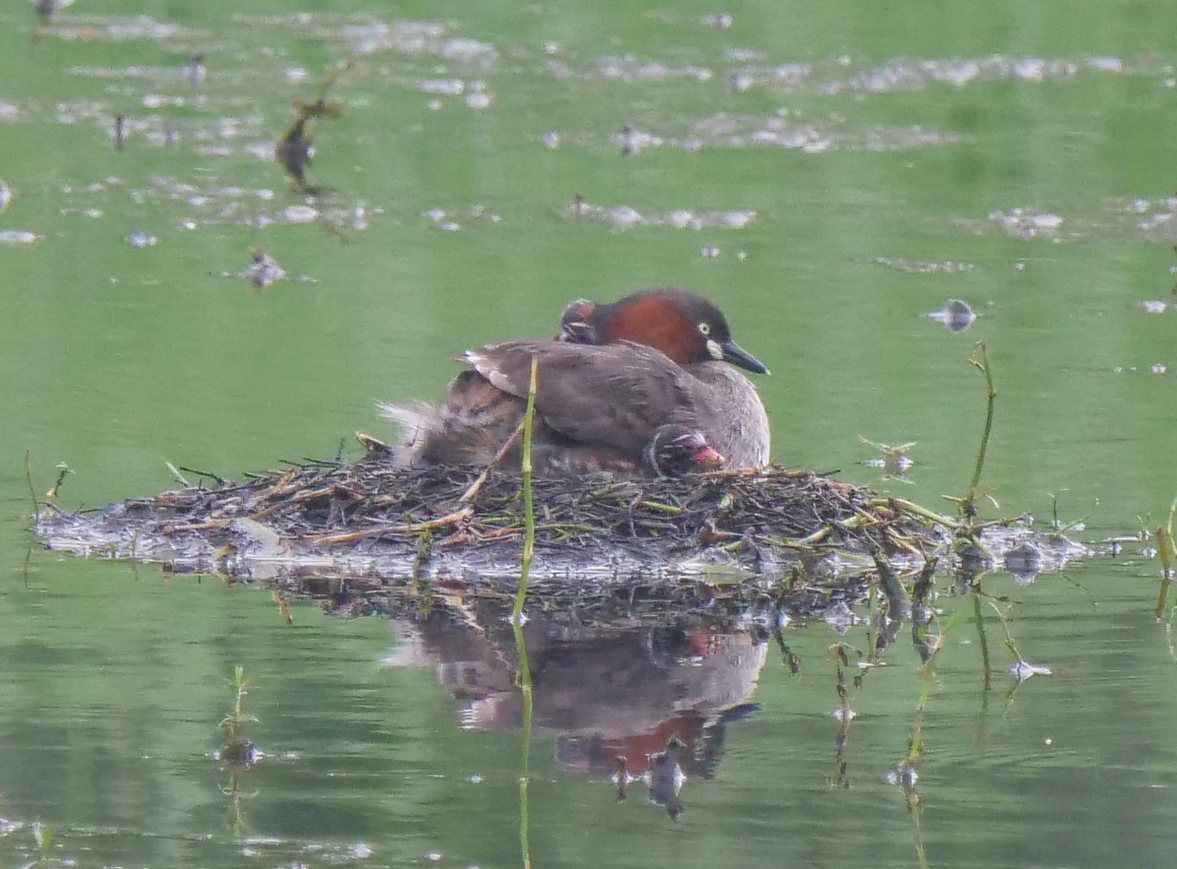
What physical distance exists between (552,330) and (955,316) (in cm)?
199

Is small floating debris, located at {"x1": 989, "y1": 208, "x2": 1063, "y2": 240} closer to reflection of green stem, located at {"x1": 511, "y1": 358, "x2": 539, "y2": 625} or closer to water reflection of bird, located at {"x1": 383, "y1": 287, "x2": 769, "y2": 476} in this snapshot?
water reflection of bird, located at {"x1": 383, "y1": 287, "x2": 769, "y2": 476}

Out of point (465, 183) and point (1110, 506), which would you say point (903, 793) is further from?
point (465, 183)

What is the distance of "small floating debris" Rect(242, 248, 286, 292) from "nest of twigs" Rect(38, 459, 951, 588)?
14.7ft

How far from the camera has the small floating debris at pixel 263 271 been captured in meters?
12.0

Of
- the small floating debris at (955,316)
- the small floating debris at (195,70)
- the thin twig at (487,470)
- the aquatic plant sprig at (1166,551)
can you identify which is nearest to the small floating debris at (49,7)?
the small floating debris at (195,70)

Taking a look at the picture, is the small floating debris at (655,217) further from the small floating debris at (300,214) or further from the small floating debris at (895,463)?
the small floating debris at (895,463)

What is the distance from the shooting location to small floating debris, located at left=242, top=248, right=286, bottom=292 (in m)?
12.0

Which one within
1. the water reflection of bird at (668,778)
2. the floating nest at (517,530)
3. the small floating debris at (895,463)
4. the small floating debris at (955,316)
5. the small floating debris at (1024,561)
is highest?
the water reflection of bird at (668,778)

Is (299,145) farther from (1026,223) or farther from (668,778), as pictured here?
(668,778)

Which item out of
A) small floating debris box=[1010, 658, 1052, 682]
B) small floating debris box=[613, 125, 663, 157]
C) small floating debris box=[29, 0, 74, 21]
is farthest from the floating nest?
small floating debris box=[29, 0, 74, 21]

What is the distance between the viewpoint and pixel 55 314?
1110 cm

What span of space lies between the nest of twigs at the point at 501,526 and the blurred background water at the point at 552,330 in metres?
0.36

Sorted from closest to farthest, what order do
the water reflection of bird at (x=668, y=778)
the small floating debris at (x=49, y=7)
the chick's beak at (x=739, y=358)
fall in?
the water reflection of bird at (x=668, y=778), the chick's beak at (x=739, y=358), the small floating debris at (x=49, y=7)

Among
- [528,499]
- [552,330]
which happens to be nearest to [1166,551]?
[528,499]
